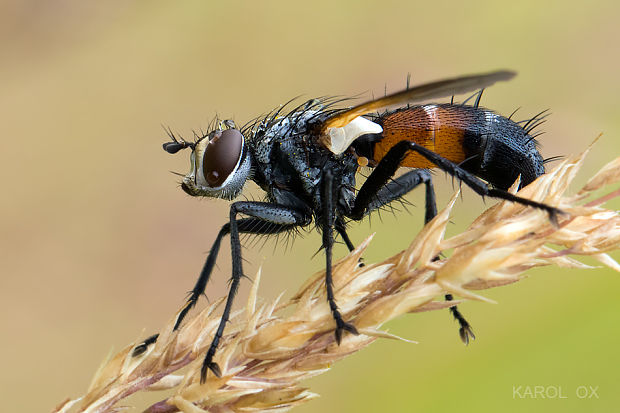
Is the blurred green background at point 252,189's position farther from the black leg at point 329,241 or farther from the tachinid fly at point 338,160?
the black leg at point 329,241

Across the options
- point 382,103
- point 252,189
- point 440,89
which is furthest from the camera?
point 252,189

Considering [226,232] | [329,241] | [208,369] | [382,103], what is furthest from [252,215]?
[208,369]

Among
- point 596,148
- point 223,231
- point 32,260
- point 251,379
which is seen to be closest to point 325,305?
point 251,379

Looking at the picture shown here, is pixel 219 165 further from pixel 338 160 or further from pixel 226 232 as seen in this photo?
pixel 338 160

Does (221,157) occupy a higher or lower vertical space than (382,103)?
higher

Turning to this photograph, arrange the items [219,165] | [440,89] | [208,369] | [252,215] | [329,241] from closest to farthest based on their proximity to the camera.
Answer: [208,369], [440,89], [329,241], [252,215], [219,165]

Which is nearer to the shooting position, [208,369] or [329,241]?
[208,369]

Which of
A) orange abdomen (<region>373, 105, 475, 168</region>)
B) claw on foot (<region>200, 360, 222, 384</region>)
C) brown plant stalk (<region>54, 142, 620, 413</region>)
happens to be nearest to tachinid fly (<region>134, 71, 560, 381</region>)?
orange abdomen (<region>373, 105, 475, 168</region>)

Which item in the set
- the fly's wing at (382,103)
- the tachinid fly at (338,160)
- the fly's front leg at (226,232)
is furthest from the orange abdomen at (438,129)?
the fly's front leg at (226,232)
